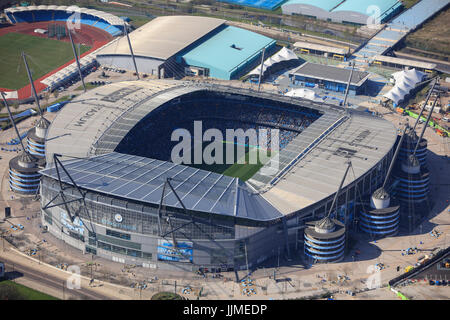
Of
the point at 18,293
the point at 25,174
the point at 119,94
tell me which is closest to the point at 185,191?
the point at 18,293

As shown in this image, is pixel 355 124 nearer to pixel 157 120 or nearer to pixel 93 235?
pixel 157 120

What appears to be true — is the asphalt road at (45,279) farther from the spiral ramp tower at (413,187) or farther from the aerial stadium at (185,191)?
the spiral ramp tower at (413,187)

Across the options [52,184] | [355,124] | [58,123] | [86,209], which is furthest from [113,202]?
[355,124]

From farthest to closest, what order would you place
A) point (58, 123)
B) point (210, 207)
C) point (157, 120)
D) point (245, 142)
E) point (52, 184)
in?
point (245, 142) < point (157, 120) < point (58, 123) < point (52, 184) < point (210, 207)

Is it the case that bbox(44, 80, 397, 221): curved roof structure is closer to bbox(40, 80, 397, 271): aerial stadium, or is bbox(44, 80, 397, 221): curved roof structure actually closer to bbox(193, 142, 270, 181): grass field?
bbox(40, 80, 397, 271): aerial stadium

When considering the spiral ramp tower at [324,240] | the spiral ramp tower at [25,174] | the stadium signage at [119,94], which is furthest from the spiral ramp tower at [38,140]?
the spiral ramp tower at [324,240]

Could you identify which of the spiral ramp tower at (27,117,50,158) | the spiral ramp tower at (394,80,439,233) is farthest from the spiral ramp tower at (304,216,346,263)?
the spiral ramp tower at (27,117,50,158)
